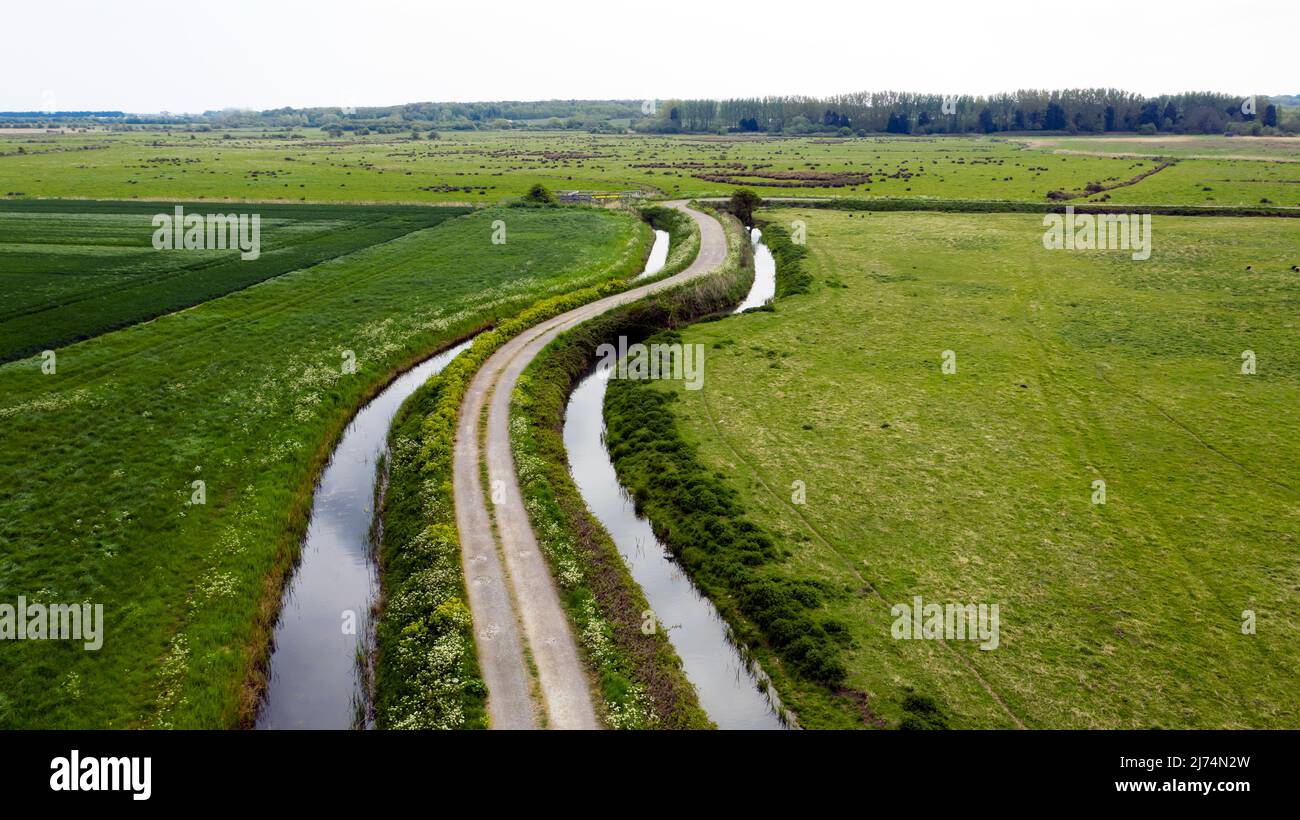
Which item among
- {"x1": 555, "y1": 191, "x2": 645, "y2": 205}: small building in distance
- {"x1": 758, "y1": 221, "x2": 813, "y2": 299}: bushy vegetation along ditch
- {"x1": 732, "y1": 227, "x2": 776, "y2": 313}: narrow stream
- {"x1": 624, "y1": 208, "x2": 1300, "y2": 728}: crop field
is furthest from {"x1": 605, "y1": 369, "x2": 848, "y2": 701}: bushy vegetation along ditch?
{"x1": 555, "y1": 191, "x2": 645, "y2": 205}: small building in distance

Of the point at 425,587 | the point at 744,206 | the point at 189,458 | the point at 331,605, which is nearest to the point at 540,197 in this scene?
the point at 744,206

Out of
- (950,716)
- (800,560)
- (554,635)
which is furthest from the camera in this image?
(800,560)

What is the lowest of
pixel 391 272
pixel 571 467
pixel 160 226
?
pixel 571 467

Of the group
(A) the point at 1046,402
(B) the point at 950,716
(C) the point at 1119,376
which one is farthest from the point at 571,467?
(C) the point at 1119,376

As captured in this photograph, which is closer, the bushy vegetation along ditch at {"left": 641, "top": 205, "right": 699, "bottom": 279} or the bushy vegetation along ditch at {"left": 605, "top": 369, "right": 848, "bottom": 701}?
the bushy vegetation along ditch at {"left": 605, "top": 369, "right": 848, "bottom": 701}

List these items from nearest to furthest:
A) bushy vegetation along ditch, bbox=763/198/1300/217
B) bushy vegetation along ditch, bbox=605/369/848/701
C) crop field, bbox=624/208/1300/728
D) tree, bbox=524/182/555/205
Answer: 1. crop field, bbox=624/208/1300/728
2. bushy vegetation along ditch, bbox=605/369/848/701
3. bushy vegetation along ditch, bbox=763/198/1300/217
4. tree, bbox=524/182/555/205

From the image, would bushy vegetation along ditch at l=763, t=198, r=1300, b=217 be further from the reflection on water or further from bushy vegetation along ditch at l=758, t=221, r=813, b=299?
the reflection on water
